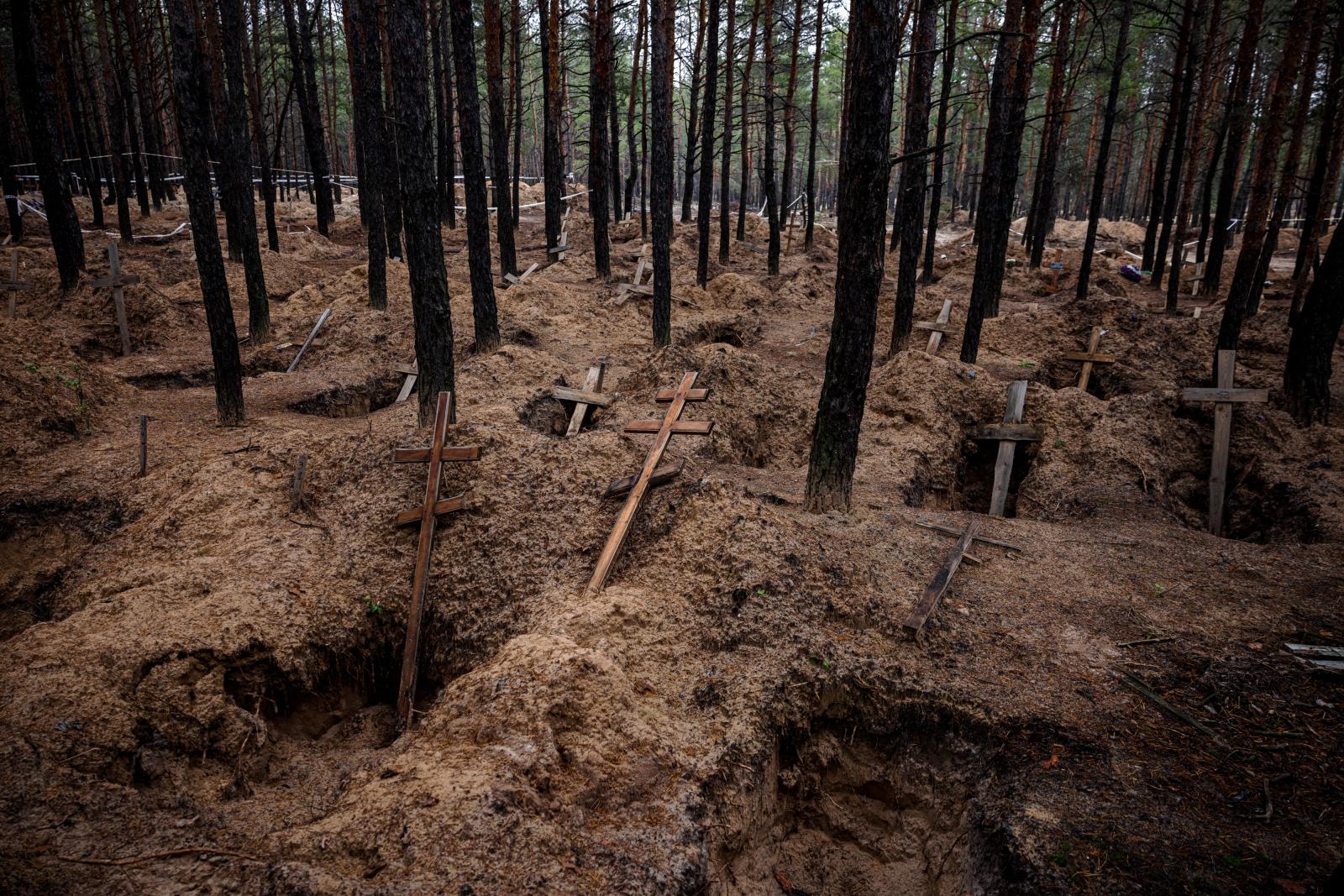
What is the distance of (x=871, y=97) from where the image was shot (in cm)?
585

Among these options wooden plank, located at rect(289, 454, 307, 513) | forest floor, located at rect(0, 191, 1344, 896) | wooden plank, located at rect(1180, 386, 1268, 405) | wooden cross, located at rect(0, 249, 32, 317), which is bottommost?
forest floor, located at rect(0, 191, 1344, 896)

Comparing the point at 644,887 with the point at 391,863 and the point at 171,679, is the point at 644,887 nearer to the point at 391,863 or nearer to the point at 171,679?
the point at 391,863

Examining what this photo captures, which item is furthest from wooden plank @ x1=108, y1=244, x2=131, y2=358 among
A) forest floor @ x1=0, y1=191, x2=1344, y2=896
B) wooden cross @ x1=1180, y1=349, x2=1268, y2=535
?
wooden cross @ x1=1180, y1=349, x2=1268, y2=535

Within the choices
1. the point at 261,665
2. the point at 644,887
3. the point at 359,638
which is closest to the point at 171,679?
the point at 261,665

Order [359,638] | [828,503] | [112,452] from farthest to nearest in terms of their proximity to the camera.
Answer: [112,452]
[828,503]
[359,638]

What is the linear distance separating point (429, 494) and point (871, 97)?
17.7 feet

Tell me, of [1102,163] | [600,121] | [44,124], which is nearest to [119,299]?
[44,124]

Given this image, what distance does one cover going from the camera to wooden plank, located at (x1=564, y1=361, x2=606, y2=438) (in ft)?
30.8

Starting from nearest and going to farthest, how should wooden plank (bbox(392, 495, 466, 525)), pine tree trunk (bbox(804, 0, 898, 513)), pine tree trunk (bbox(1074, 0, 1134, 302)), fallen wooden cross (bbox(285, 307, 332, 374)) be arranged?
pine tree trunk (bbox(804, 0, 898, 513)) → wooden plank (bbox(392, 495, 466, 525)) → fallen wooden cross (bbox(285, 307, 332, 374)) → pine tree trunk (bbox(1074, 0, 1134, 302))

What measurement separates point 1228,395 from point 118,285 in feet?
60.9

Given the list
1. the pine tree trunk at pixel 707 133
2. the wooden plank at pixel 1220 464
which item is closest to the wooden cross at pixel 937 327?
the wooden plank at pixel 1220 464

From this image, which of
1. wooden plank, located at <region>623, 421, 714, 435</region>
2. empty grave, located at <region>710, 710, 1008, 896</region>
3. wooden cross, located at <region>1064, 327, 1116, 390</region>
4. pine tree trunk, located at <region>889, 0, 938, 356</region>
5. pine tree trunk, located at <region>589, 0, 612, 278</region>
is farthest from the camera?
pine tree trunk, located at <region>589, 0, 612, 278</region>

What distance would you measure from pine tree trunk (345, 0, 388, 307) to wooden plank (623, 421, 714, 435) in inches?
278

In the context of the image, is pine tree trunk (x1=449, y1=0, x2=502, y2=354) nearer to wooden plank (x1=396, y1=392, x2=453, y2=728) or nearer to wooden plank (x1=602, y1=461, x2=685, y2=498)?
wooden plank (x1=396, y1=392, x2=453, y2=728)
